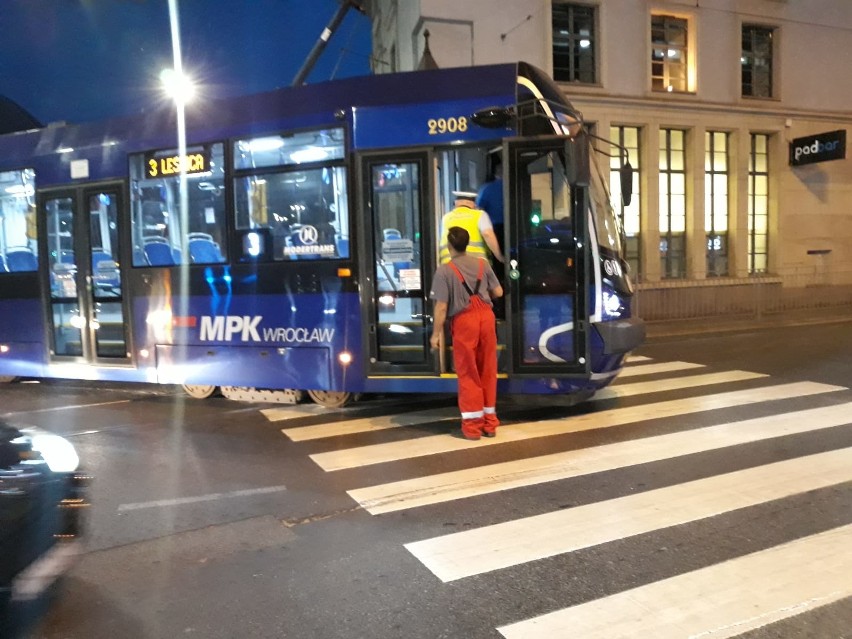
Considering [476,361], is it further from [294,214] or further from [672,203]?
[672,203]

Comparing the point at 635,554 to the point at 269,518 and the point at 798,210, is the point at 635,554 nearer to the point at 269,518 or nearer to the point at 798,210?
the point at 269,518

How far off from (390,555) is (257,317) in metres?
4.30

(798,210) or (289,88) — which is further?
(798,210)

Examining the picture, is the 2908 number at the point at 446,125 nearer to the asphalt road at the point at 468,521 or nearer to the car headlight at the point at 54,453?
the asphalt road at the point at 468,521

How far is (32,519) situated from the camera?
3209mm

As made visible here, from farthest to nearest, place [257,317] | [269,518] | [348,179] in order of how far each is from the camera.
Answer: [257,317]
[348,179]
[269,518]

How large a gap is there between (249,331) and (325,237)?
1.46m

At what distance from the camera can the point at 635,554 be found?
4.16m

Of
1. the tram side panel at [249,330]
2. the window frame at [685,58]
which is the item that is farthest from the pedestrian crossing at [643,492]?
the window frame at [685,58]

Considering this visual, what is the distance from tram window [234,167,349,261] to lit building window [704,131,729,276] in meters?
15.3

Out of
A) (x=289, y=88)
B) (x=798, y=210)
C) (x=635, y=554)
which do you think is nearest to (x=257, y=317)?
(x=289, y=88)

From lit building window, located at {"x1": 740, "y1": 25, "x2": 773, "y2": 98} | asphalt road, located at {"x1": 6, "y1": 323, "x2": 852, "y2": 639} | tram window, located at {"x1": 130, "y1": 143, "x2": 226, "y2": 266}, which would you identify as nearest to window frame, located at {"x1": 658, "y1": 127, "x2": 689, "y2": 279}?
lit building window, located at {"x1": 740, "y1": 25, "x2": 773, "y2": 98}

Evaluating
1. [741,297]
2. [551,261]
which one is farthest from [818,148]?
[551,261]

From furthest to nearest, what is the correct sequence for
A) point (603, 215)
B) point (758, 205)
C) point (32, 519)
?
point (758, 205), point (603, 215), point (32, 519)
